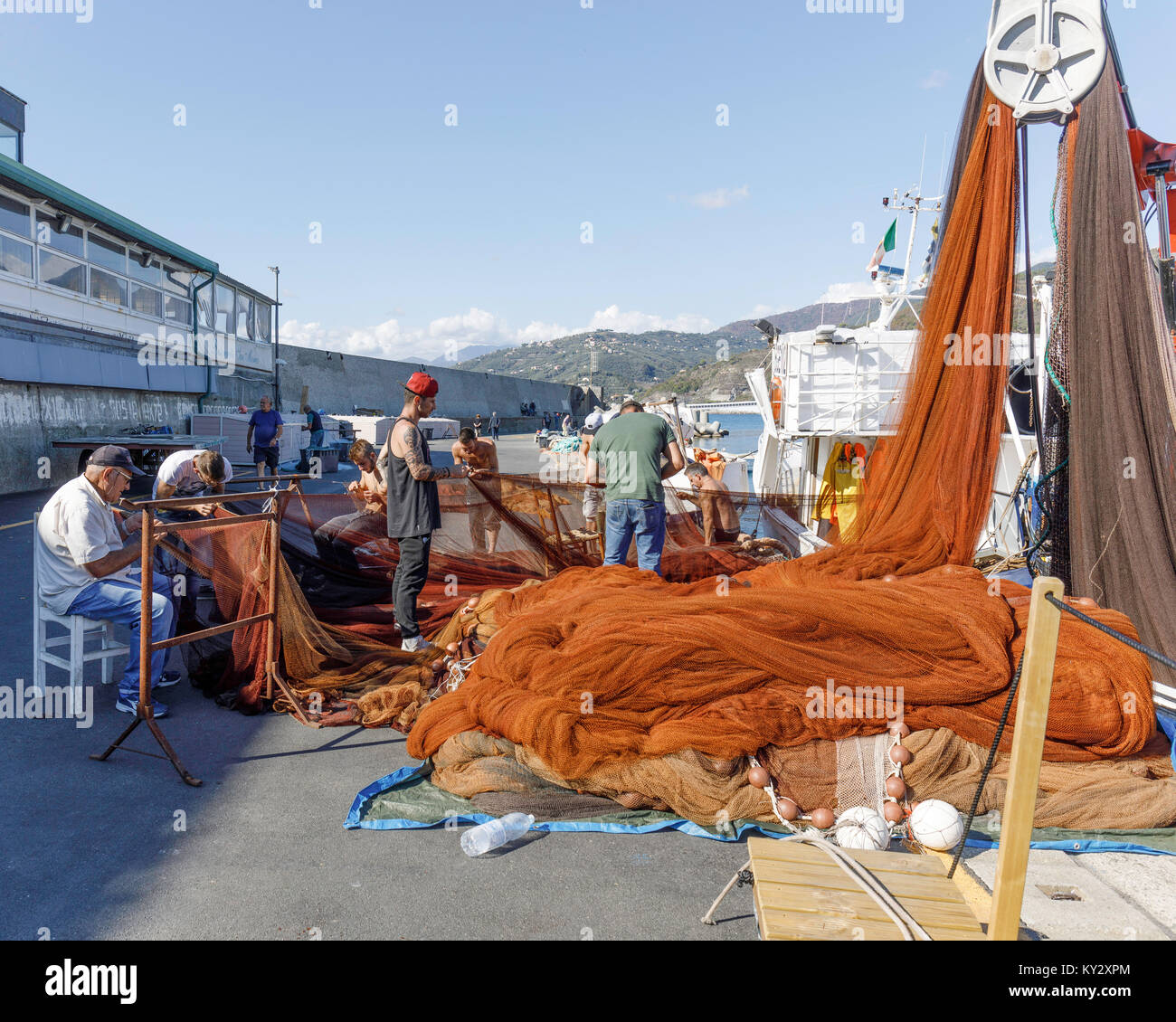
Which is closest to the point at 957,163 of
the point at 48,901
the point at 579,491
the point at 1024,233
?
the point at 1024,233

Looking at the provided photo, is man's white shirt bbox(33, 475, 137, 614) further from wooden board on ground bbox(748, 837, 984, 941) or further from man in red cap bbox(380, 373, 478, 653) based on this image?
wooden board on ground bbox(748, 837, 984, 941)

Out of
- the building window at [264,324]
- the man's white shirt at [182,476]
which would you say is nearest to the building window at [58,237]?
the building window at [264,324]

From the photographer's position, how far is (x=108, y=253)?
1717cm

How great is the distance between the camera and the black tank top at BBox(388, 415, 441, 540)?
537cm

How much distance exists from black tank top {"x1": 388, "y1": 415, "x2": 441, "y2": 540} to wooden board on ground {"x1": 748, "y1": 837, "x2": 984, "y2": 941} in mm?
3465

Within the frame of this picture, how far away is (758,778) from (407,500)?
3080mm

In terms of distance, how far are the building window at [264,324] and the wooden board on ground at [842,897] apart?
27.0 m

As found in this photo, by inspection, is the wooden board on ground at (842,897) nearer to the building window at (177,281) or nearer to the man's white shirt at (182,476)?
the man's white shirt at (182,476)

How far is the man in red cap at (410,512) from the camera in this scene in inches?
210

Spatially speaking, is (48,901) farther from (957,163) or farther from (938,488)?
(957,163)

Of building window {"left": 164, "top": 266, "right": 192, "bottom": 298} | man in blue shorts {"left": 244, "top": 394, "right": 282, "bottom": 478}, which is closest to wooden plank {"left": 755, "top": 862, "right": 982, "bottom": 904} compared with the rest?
man in blue shorts {"left": 244, "top": 394, "right": 282, "bottom": 478}
